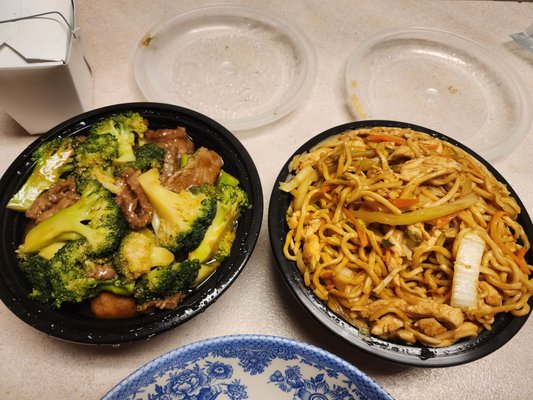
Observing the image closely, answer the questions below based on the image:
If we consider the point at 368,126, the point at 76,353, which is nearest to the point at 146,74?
the point at 368,126

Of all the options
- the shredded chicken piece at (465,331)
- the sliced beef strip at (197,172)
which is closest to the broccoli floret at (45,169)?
the sliced beef strip at (197,172)

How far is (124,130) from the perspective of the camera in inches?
66.0

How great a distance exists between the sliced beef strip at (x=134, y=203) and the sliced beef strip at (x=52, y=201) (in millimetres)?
160

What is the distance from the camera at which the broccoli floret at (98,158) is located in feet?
5.15

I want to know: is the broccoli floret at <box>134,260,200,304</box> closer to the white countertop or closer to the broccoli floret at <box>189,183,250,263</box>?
the broccoli floret at <box>189,183,250,263</box>

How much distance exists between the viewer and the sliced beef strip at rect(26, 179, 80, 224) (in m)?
1.52

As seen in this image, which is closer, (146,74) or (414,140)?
(414,140)

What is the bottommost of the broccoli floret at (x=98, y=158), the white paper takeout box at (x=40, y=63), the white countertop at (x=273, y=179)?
the white countertop at (x=273, y=179)

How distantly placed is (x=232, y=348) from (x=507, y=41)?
229 cm

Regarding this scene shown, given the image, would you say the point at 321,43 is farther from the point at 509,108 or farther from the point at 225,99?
the point at 509,108

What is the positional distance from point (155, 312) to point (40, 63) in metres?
1.04

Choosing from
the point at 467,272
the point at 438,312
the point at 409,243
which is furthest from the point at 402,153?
the point at 438,312

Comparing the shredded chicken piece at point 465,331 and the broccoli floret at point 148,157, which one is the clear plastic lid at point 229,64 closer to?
the broccoli floret at point 148,157

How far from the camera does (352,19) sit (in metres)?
2.53
